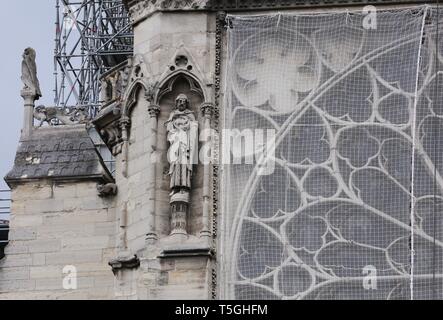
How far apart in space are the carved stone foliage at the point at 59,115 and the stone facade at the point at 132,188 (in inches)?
5.1

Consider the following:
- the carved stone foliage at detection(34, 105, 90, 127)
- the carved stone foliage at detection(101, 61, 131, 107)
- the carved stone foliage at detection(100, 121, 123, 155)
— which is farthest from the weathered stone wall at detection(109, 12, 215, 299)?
the carved stone foliage at detection(34, 105, 90, 127)

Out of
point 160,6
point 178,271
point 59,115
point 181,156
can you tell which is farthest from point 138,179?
point 59,115

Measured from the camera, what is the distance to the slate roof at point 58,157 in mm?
28406

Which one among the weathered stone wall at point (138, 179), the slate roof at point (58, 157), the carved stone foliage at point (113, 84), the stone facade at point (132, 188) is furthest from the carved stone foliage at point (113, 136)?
the weathered stone wall at point (138, 179)

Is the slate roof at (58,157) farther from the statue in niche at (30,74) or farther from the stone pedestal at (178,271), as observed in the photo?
the stone pedestal at (178,271)

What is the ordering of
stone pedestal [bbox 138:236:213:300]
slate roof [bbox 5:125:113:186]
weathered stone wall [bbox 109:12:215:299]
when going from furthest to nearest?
slate roof [bbox 5:125:113:186]
weathered stone wall [bbox 109:12:215:299]
stone pedestal [bbox 138:236:213:300]

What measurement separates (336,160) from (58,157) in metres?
4.77

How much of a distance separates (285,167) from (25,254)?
4504mm

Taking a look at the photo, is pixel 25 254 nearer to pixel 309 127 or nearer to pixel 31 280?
pixel 31 280

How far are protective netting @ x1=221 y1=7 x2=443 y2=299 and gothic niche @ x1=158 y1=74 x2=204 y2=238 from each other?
15.2 inches

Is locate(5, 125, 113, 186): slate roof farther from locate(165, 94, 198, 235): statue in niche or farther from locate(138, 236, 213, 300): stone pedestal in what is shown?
locate(138, 236, 213, 300): stone pedestal

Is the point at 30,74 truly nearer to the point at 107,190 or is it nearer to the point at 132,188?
the point at 107,190

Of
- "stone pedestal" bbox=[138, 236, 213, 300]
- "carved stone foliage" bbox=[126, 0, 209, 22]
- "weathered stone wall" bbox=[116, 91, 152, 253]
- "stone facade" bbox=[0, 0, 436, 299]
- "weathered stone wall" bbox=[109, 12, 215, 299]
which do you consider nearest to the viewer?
"stone pedestal" bbox=[138, 236, 213, 300]

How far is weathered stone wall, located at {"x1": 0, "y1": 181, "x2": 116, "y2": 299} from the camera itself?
27875 mm
